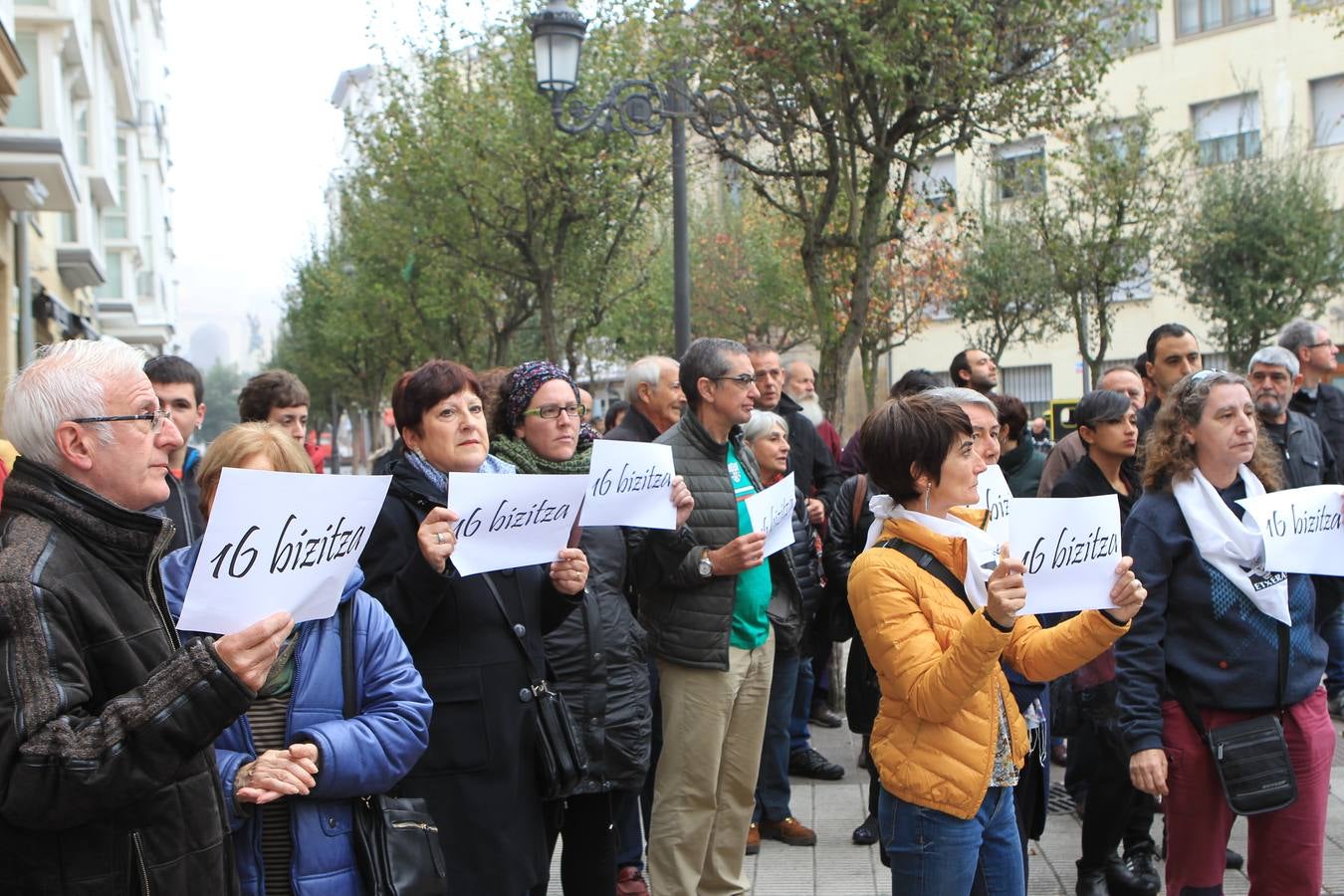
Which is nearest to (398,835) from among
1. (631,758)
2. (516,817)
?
(516,817)

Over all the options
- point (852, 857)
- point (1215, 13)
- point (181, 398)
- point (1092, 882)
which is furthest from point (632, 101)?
point (1215, 13)

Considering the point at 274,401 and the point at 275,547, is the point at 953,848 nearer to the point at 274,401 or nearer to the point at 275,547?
the point at 275,547

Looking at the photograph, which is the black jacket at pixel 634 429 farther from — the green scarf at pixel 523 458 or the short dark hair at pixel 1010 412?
the short dark hair at pixel 1010 412

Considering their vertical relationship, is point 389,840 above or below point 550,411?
below

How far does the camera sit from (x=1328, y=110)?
30156mm

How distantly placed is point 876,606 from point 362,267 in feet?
86.2

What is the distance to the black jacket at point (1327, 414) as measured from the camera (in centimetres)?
762

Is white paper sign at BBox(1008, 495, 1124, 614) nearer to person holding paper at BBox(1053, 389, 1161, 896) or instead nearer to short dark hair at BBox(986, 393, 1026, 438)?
person holding paper at BBox(1053, 389, 1161, 896)

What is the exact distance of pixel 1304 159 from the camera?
981 inches

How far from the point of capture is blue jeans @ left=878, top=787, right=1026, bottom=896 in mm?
3305

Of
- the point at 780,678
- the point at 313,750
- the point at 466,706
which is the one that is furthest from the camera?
the point at 780,678

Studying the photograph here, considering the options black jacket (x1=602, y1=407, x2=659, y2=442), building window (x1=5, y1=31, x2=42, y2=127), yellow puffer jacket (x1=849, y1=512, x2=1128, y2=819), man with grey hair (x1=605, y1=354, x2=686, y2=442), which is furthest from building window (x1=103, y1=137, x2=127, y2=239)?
yellow puffer jacket (x1=849, y1=512, x2=1128, y2=819)

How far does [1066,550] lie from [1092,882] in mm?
2524

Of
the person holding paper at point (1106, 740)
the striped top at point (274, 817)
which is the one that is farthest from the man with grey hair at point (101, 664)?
the person holding paper at point (1106, 740)
